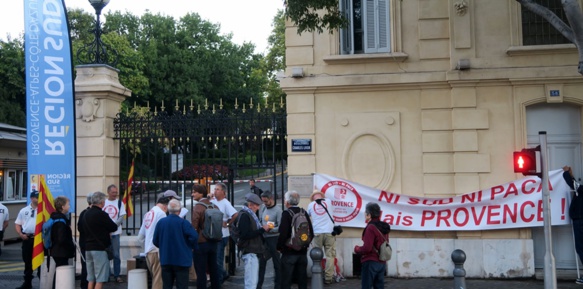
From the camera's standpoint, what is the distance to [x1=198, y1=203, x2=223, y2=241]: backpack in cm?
973

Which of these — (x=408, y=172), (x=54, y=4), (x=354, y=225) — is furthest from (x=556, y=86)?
(x=54, y=4)

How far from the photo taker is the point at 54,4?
480 inches

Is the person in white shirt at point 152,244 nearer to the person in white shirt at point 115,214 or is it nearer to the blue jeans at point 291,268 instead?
the blue jeans at point 291,268

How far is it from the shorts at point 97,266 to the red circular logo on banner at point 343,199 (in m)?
4.39

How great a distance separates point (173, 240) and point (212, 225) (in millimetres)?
1113

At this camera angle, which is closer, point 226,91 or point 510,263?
point 510,263

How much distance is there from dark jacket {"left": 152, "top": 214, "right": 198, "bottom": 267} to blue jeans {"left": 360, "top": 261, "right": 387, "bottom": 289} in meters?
2.56

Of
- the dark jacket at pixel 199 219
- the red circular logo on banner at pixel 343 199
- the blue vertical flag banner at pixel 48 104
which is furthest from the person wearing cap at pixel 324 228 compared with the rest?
the blue vertical flag banner at pixel 48 104

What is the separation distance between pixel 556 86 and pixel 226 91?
3807 cm

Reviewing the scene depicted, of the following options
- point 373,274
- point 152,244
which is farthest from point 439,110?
point 152,244

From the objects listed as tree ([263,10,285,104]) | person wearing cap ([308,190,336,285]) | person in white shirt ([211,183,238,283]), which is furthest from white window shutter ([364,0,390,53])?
tree ([263,10,285,104])

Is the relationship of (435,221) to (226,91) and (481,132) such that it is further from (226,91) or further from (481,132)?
(226,91)

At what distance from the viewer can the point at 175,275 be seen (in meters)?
8.97

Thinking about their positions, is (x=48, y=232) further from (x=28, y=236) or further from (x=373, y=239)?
(x=373, y=239)
